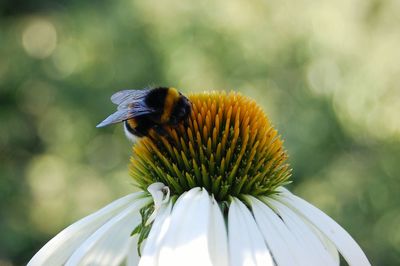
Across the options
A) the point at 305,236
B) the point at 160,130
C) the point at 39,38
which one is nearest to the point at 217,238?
the point at 305,236

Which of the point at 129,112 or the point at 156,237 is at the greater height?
the point at 129,112

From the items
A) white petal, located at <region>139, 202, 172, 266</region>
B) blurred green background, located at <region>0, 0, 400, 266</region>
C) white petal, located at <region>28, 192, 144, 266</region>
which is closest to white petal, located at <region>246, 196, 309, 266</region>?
white petal, located at <region>139, 202, 172, 266</region>

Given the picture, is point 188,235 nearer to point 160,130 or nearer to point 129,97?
point 160,130

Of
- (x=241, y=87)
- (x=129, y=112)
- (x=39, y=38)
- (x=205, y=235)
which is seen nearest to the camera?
(x=205, y=235)

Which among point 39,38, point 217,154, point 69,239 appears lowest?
point 69,239

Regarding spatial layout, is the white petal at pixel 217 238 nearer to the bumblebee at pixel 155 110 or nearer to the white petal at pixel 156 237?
the white petal at pixel 156 237

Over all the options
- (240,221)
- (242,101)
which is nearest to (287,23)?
(242,101)

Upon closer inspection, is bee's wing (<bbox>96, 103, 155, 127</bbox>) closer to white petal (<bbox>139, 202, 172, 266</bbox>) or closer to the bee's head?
the bee's head
